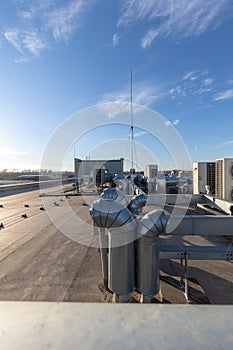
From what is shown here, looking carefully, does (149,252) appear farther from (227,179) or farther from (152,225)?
(227,179)

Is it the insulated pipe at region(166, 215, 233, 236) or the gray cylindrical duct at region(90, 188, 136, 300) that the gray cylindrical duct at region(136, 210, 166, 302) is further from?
the insulated pipe at region(166, 215, 233, 236)

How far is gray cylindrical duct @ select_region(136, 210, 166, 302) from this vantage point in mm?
2420

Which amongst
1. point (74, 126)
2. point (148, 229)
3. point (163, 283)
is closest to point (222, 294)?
point (163, 283)

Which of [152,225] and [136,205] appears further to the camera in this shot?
[136,205]

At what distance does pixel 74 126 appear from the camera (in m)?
4.90

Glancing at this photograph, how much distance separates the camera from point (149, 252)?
2.49m

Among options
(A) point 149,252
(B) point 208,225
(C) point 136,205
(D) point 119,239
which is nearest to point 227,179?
(B) point 208,225

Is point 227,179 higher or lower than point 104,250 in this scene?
higher

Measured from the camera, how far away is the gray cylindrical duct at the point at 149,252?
7.94 feet

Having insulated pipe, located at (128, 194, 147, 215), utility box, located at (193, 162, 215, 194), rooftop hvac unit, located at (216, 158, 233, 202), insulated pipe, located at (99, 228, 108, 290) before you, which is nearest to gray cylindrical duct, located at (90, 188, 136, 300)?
insulated pipe, located at (99, 228, 108, 290)

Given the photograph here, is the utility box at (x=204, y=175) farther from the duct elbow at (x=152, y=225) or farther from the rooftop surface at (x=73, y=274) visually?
the duct elbow at (x=152, y=225)

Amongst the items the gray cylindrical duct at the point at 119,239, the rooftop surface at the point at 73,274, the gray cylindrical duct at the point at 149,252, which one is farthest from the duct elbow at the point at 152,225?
the rooftop surface at the point at 73,274

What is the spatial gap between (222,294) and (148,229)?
170 cm

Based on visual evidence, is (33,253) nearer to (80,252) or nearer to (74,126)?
(80,252)
